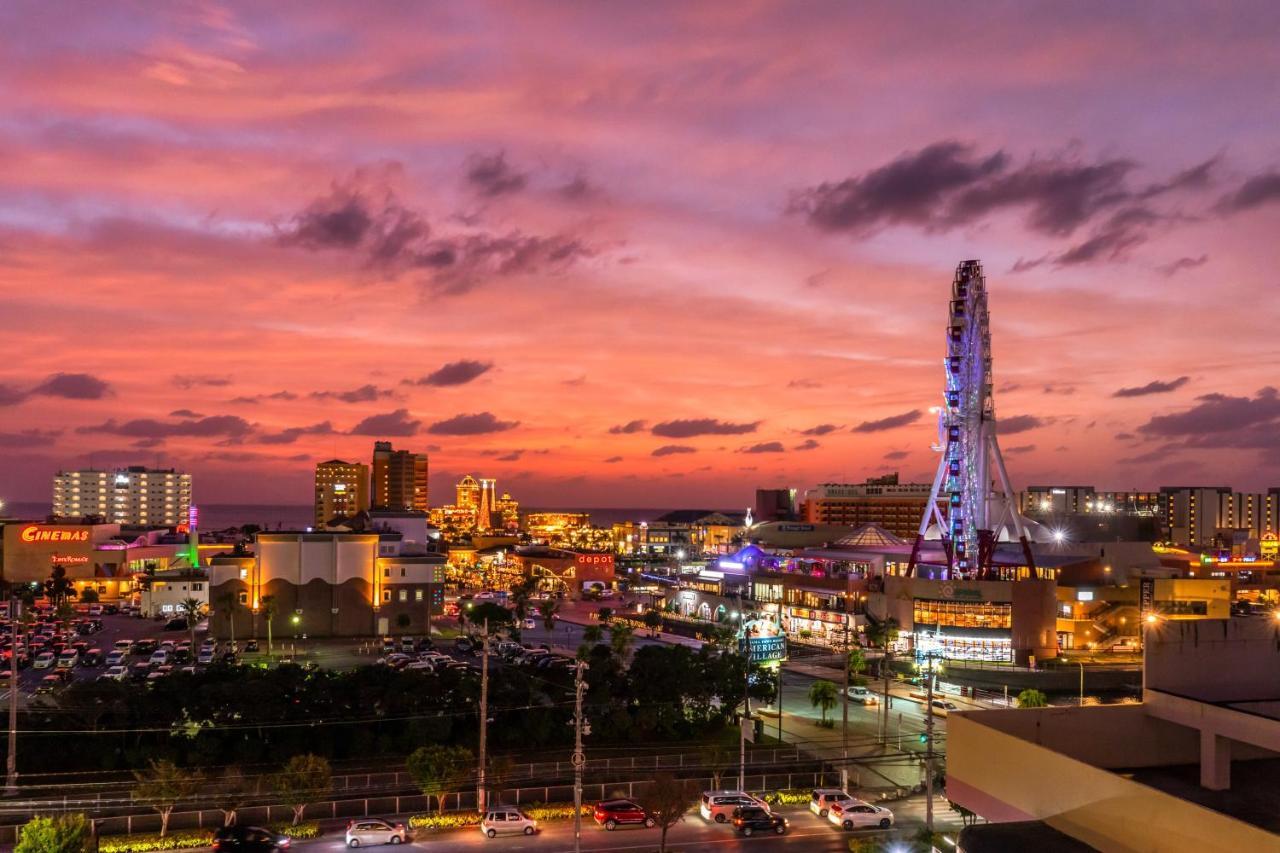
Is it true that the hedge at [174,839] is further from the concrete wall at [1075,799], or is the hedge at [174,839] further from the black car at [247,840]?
the concrete wall at [1075,799]

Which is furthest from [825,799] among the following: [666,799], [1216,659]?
[1216,659]

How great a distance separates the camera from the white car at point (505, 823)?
97.1 feet

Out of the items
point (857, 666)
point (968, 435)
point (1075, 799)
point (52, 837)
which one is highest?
point (968, 435)

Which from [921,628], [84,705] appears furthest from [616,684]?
[921,628]

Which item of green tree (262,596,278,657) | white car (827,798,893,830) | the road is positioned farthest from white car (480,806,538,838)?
green tree (262,596,278,657)

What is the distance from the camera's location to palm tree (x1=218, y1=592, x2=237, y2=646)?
68688 mm

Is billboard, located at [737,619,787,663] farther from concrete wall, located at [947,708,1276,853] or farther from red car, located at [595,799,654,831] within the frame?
concrete wall, located at [947,708,1276,853]

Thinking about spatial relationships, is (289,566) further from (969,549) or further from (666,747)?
(969,549)

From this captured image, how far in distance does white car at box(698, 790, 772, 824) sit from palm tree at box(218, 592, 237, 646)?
4693 centimetres

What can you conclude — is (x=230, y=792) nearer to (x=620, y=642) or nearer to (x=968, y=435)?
(x=620, y=642)

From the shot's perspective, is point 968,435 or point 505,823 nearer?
point 505,823

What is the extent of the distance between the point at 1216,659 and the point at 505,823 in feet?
67.6

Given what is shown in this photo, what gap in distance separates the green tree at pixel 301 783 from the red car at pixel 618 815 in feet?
26.4

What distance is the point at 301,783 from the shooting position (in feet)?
95.9
